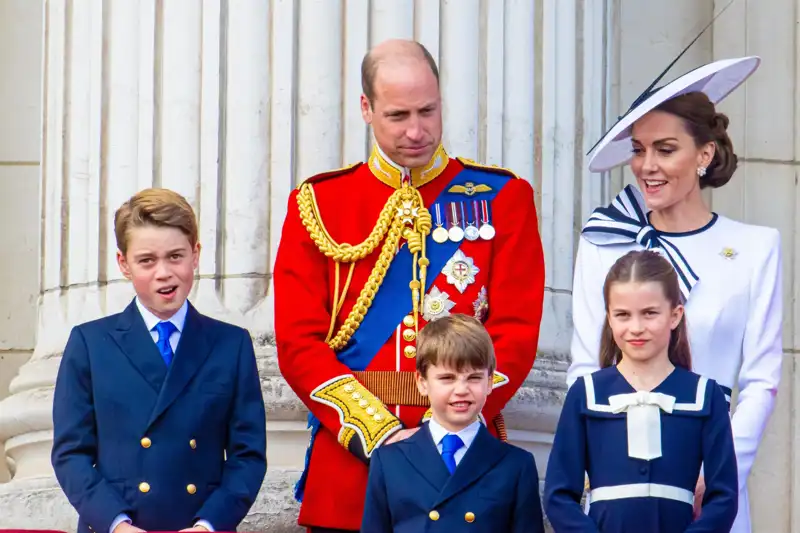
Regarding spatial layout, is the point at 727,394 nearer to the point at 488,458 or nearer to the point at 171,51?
the point at 488,458

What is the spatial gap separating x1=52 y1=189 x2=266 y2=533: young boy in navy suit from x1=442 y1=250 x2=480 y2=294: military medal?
1.92 ft

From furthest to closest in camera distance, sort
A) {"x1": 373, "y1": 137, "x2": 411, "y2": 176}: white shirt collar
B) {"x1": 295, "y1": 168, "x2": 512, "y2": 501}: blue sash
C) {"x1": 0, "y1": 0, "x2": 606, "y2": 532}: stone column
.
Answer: {"x1": 0, "y1": 0, "x2": 606, "y2": 532}: stone column → {"x1": 373, "y1": 137, "x2": 411, "y2": 176}: white shirt collar → {"x1": 295, "y1": 168, "x2": 512, "y2": 501}: blue sash

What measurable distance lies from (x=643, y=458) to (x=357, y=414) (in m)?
0.78

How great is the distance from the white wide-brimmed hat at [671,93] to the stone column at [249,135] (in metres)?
1.04

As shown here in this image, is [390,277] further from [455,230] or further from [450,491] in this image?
[450,491]

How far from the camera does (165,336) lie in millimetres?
5086

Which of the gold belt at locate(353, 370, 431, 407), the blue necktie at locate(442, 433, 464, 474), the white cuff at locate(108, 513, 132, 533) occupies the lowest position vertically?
the white cuff at locate(108, 513, 132, 533)

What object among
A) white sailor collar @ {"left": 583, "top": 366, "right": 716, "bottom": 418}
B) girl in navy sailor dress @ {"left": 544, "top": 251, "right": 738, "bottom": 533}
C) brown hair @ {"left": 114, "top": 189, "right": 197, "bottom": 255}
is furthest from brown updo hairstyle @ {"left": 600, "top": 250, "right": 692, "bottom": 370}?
brown hair @ {"left": 114, "top": 189, "right": 197, "bottom": 255}

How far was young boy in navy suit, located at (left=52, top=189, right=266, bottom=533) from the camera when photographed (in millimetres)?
4883

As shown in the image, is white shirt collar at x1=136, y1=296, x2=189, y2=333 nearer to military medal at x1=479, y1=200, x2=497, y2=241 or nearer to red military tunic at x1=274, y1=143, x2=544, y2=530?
red military tunic at x1=274, y1=143, x2=544, y2=530

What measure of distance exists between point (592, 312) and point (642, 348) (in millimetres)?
444

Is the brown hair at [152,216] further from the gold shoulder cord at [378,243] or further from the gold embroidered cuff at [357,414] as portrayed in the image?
the gold embroidered cuff at [357,414]

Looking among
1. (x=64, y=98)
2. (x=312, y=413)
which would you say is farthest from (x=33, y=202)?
(x=312, y=413)

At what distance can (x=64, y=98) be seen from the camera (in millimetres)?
6770
